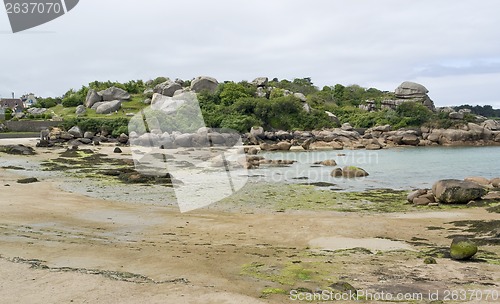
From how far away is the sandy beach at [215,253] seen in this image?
700 centimetres

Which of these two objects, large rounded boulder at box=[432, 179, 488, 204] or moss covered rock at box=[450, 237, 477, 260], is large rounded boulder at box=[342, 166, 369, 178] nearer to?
large rounded boulder at box=[432, 179, 488, 204]

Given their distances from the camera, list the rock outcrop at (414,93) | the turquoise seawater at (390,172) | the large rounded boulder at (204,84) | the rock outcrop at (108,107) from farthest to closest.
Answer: the rock outcrop at (414,93)
the large rounded boulder at (204,84)
the rock outcrop at (108,107)
the turquoise seawater at (390,172)

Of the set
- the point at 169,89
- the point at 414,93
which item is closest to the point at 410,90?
the point at 414,93

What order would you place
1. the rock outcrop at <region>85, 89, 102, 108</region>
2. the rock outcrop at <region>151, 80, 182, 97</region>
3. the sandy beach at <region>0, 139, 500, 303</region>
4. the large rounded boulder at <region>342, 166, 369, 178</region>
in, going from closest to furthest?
1. the sandy beach at <region>0, 139, 500, 303</region>
2. the large rounded boulder at <region>342, 166, 369, 178</region>
3. the rock outcrop at <region>85, 89, 102, 108</region>
4. the rock outcrop at <region>151, 80, 182, 97</region>

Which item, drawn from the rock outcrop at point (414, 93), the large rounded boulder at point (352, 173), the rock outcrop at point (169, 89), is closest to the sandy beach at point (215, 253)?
the large rounded boulder at point (352, 173)

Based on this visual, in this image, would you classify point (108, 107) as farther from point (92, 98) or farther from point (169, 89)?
point (169, 89)

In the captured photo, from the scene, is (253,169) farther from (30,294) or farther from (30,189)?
(30,294)

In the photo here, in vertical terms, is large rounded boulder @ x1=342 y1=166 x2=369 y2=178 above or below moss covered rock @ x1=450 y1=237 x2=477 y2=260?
below

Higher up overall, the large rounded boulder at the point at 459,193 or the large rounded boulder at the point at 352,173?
the large rounded boulder at the point at 459,193

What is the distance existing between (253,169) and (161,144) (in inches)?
836

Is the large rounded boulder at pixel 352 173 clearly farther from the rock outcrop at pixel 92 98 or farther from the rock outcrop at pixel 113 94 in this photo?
the rock outcrop at pixel 92 98

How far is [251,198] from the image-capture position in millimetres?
20422

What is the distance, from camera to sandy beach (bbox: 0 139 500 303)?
7.00 meters

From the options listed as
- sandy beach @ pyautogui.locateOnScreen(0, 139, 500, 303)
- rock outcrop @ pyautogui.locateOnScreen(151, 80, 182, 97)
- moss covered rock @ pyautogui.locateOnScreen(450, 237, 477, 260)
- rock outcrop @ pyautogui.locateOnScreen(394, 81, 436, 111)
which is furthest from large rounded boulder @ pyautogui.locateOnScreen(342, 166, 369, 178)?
rock outcrop @ pyautogui.locateOnScreen(394, 81, 436, 111)
